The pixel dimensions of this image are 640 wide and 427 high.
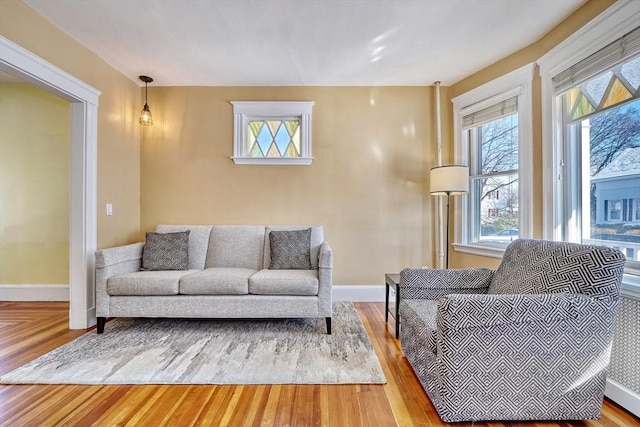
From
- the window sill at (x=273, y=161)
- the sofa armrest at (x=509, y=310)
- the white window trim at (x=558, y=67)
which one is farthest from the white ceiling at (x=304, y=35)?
the sofa armrest at (x=509, y=310)

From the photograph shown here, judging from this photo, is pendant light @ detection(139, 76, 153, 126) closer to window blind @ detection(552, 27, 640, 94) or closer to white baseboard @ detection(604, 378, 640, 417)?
window blind @ detection(552, 27, 640, 94)

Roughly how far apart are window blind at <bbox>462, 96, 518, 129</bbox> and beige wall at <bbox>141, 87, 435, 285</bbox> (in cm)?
41

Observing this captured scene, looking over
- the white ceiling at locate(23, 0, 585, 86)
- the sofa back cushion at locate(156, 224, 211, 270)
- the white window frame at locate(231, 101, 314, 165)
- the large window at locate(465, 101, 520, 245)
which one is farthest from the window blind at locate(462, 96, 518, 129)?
the sofa back cushion at locate(156, 224, 211, 270)

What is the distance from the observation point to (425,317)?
1.72 m

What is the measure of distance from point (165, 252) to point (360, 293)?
6.93ft

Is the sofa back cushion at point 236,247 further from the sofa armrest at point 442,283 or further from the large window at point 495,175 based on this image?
the large window at point 495,175

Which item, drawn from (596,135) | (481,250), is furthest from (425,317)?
(596,135)

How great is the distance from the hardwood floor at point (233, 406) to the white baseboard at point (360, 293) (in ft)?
4.67

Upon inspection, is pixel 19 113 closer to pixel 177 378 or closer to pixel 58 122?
pixel 58 122

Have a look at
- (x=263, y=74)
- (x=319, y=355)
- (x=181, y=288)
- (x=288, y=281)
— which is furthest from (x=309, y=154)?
(x=319, y=355)

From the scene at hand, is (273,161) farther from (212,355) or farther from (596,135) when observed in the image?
(596,135)

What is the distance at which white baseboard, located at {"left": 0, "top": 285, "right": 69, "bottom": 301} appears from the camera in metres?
3.27

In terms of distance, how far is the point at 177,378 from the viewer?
1.79 metres

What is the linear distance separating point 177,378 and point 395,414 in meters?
1.31
